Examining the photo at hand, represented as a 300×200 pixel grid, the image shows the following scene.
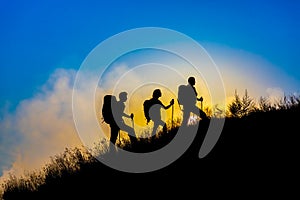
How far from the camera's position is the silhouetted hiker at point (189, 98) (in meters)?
10.8

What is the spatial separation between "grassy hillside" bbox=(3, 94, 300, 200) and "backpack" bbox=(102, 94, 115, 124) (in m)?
1.09

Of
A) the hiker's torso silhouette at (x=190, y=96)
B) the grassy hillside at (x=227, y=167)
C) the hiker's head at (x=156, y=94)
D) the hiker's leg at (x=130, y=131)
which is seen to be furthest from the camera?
the hiker's leg at (x=130, y=131)

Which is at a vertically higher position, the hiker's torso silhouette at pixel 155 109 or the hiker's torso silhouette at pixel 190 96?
the hiker's torso silhouette at pixel 155 109

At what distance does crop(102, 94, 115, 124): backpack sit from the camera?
11.1 meters

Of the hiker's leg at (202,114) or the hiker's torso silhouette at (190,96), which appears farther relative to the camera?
the hiker's leg at (202,114)

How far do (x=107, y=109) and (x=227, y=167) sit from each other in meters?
4.59

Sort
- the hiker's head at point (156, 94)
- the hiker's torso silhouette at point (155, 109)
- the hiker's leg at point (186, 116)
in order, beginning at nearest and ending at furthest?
the hiker's leg at point (186, 116), the hiker's head at point (156, 94), the hiker's torso silhouette at point (155, 109)

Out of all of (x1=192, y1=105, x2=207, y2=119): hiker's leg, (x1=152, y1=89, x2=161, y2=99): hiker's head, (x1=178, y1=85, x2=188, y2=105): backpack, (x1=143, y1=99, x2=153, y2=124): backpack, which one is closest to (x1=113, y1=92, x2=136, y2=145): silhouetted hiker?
(x1=143, y1=99, x2=153, y2=124): backpack

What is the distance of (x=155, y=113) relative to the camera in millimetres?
11438

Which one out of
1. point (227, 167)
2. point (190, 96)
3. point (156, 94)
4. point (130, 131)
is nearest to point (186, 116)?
point (190, 96)

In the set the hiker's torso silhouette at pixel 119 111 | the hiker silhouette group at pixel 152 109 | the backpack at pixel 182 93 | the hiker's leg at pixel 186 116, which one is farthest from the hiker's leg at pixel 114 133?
A: the backpack at pixel 182 93

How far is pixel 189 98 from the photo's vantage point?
1083 centimetres

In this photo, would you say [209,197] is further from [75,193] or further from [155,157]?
[75,193]

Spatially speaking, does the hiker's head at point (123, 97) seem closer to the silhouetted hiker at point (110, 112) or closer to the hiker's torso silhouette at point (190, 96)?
the silhouetted hiker at point (110, 112)
